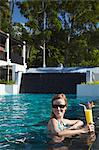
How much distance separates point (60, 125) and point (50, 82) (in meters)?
24.1

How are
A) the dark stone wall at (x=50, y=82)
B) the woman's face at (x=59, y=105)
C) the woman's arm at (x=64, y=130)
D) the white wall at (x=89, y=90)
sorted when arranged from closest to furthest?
the woman's face at (x=59, y=105) → the woman's arm at (x=64, y=130) → the white wall at (x=89, y=90) → the dark stone wall at (x=50, y=82)

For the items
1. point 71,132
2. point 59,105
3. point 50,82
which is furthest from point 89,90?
point 59,105

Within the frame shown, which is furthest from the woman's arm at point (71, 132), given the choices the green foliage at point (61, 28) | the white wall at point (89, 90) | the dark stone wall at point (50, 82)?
the green foliage at point (61, 28)

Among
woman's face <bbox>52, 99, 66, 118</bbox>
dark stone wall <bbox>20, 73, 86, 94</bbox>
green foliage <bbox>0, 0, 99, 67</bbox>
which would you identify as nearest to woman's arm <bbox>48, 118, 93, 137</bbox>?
woman's face <bbox>52, 99, 66, 118</bbox>

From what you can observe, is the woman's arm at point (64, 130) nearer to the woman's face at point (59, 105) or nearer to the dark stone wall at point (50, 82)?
the woman's face at point (59, 105)

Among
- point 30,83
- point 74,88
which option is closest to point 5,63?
point 30,83

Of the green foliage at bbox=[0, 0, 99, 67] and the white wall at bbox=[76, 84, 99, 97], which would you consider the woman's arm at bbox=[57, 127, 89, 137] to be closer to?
the white wall at bbox=[76, 84, 99, 97]

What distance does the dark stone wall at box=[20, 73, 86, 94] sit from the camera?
2852 centimetres

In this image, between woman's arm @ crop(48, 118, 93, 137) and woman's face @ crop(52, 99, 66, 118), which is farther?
woman's arm @ crop(48, 118, 93, 137)

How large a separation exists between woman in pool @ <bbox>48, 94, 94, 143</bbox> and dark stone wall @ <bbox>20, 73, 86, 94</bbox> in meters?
22.6

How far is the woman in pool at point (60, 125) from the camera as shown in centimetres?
483

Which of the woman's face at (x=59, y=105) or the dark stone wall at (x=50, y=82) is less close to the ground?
the dark stone wall at (x=50, y=82)

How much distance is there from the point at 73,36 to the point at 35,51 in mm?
5879

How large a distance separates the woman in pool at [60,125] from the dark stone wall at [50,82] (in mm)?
22616
